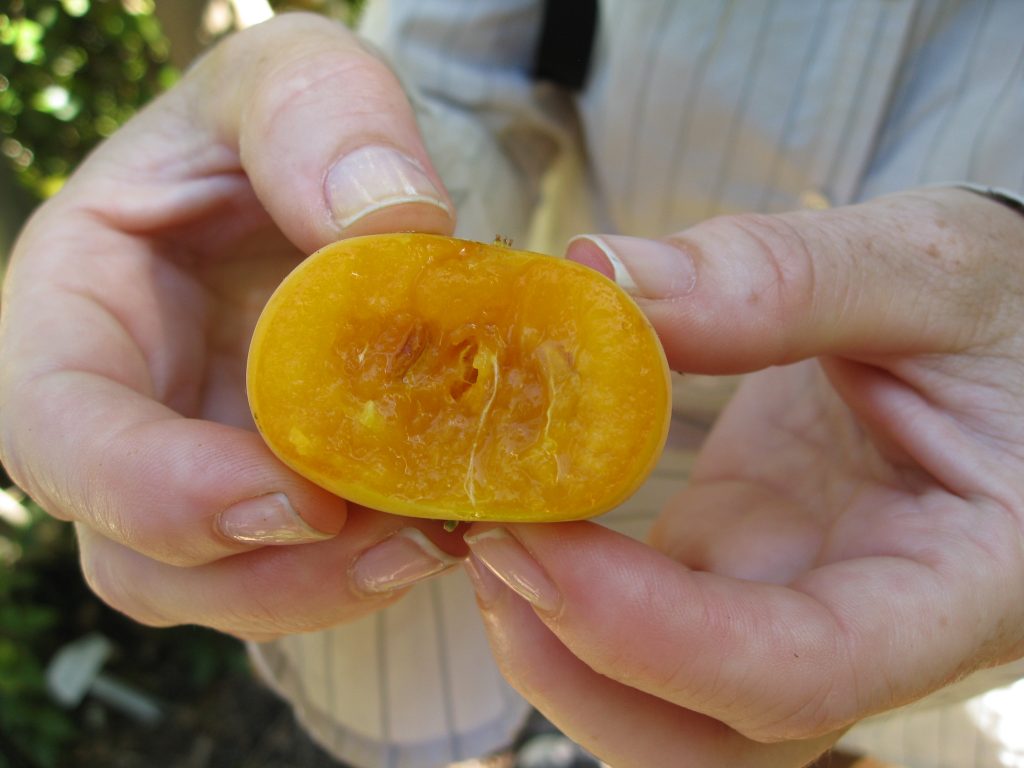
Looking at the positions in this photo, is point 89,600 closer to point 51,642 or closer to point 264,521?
point 51,642

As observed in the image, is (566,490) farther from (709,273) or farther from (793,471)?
(793,471)

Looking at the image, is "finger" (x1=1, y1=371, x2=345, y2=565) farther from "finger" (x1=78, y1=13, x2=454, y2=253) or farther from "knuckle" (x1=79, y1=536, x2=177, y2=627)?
"finger" (x1=78, y1=13, x2=454, y2=253)

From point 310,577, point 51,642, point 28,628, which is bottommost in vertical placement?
point 51,642

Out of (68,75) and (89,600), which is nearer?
(68,75)

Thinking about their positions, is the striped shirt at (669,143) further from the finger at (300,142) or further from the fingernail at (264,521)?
the fingernail at (264,521)

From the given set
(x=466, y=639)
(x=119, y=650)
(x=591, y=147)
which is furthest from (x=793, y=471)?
(x=119, y=650)

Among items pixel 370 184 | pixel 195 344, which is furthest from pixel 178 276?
pixel 370 184

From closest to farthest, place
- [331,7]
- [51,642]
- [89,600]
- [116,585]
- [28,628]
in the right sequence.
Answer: [116,585]
[28,628]
[51,642]
[89,600]
[331,7]
